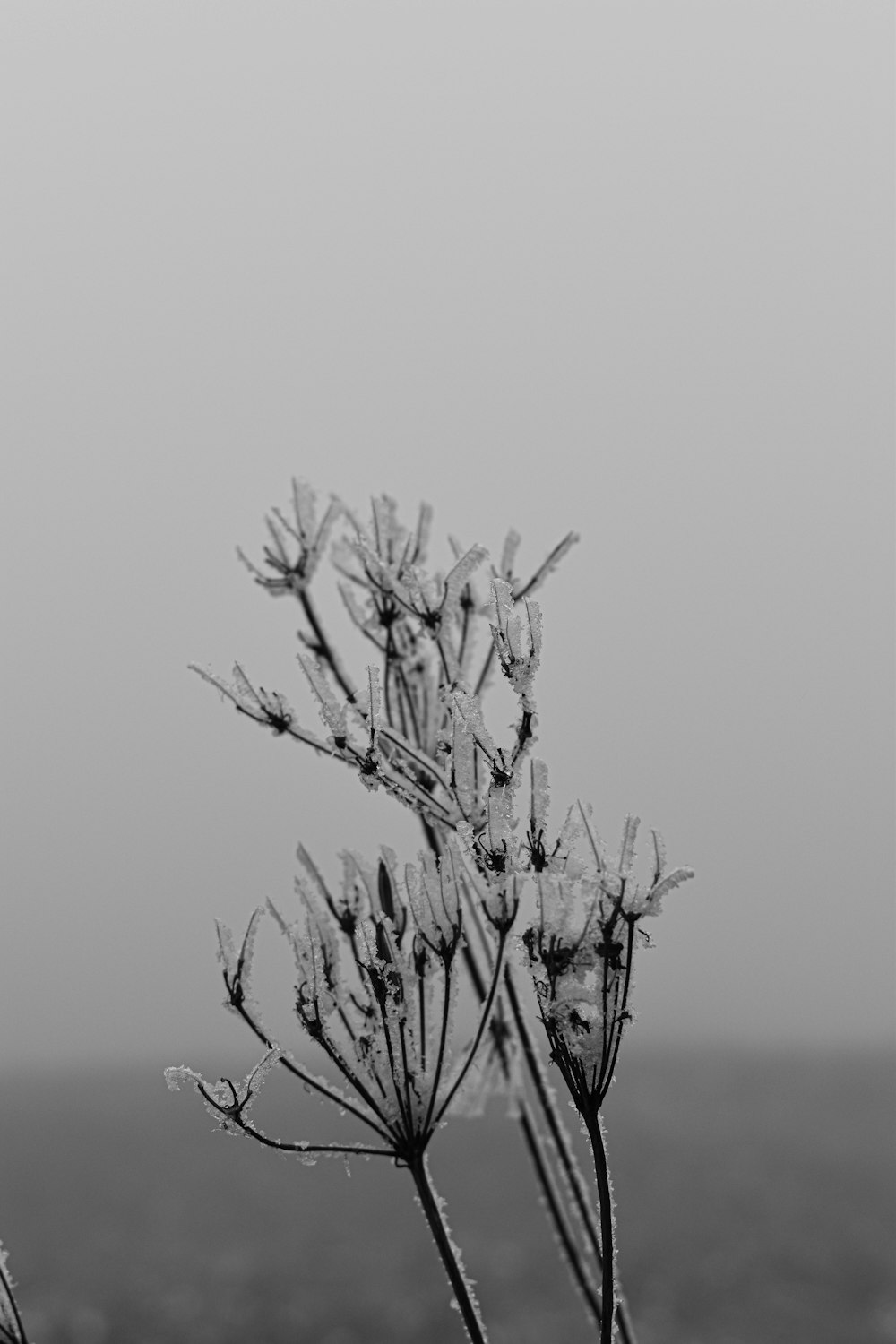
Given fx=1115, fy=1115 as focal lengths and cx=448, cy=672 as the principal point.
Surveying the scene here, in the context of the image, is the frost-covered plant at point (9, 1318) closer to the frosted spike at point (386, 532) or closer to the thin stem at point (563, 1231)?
the thin stem at point (563, 1231)

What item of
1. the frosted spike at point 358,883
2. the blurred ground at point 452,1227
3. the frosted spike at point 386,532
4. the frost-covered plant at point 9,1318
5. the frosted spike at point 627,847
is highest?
the blurred ground at point 452,1227

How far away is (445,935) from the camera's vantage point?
5.57 feet

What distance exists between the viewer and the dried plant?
1577 mm

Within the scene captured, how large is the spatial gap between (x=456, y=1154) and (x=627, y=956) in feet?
123

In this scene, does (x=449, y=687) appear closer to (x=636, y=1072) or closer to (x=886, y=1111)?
(x=886, y=1111)

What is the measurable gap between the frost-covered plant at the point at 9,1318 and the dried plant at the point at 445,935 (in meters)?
0.42

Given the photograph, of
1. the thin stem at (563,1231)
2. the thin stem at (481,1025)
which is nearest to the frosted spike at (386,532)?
the thin stem at (481,1025)

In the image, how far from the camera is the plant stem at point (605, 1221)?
58.0 inches

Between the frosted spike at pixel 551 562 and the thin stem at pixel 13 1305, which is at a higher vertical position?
the frosted spike at pixel 551 562

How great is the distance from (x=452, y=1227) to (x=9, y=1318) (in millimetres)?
→ 28141

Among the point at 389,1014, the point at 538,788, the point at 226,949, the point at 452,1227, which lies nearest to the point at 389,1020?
the point at 389,1014

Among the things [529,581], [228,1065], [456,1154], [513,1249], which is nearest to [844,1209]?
[513,1249]

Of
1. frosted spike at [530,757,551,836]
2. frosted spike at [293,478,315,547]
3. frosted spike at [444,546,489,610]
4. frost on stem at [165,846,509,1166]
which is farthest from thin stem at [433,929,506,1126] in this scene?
frosted spike at [293,478,315,547]

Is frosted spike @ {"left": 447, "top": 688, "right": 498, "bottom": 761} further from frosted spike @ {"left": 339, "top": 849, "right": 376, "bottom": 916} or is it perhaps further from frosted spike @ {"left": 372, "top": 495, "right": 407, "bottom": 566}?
frosted spike @ {"left": 372, "top": 495, "right": 407, "bottom": 566}
